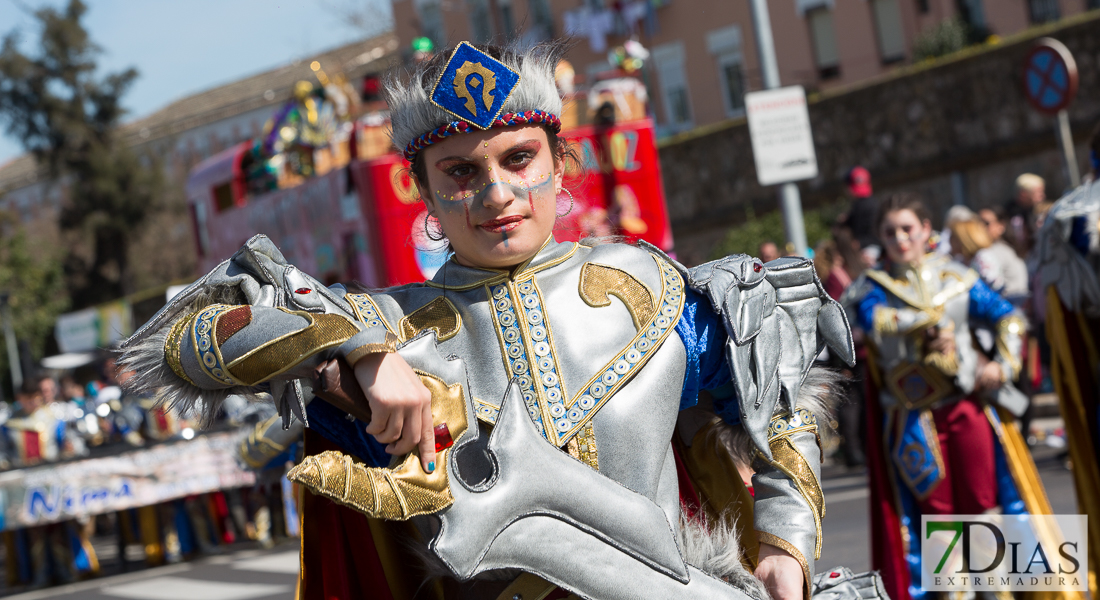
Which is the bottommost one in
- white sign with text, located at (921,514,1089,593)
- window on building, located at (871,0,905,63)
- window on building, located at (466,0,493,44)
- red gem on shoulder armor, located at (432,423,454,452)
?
white sign with text, located at (921,514,1089,593)

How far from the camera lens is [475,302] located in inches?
92.2

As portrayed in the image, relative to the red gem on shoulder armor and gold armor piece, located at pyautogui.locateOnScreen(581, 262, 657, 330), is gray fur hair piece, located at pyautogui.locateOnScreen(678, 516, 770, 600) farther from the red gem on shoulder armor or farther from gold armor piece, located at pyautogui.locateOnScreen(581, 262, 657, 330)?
the red gem on shoulder armor

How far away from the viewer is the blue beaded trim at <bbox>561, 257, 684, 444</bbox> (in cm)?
221

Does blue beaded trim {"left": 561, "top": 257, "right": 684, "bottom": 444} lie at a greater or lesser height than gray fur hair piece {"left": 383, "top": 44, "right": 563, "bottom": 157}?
lesser

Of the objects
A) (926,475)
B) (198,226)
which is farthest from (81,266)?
(926,475)

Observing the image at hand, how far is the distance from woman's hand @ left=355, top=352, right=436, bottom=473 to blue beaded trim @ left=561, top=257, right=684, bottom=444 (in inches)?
13.0

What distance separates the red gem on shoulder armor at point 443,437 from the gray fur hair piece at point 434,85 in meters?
0.60


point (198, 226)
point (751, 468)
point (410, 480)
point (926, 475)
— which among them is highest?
point (198, 226)

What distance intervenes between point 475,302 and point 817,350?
27.4 inches

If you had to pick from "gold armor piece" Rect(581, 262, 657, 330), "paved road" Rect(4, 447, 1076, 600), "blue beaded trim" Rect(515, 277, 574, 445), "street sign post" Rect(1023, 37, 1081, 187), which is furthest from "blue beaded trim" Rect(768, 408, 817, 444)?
"street sign post" Rect(1023, 37, 1081, 187)

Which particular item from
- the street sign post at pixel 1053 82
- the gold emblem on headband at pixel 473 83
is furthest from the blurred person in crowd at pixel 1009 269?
the gold emblem on headband at pixel 473 83

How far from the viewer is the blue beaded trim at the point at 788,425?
241cm

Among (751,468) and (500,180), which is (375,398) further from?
(751,468)

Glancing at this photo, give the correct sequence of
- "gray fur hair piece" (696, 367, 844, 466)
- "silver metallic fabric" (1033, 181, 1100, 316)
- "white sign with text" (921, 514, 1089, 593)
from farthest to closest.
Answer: "white sign with text" (921, 514, 1089, 593)
"silver metallic fabric" (1033, 181, 1100, 316)
"gray fur hair piece" (696, 367, 844, 466)
